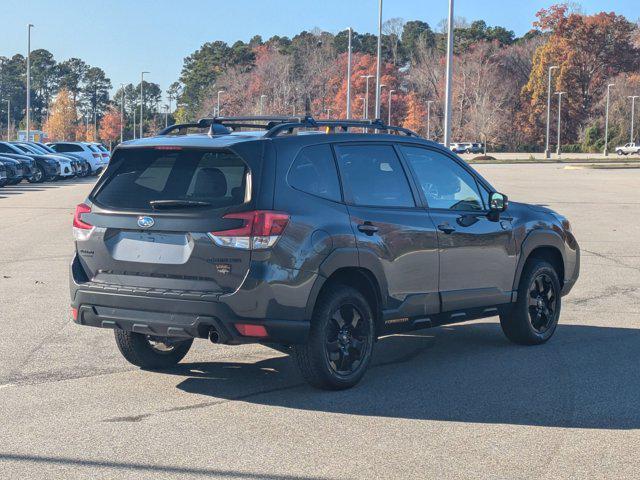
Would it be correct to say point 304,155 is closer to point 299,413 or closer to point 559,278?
point 299,413

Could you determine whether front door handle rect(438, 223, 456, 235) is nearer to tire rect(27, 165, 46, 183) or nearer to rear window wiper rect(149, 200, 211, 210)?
rear window wiper rect(149, 200, 211, 210)

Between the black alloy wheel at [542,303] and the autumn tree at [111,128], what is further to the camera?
the autumn tree at [111,128]

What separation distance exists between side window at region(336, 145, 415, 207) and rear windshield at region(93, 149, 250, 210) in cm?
93

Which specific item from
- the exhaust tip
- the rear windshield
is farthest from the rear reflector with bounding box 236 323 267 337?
the rear windshield

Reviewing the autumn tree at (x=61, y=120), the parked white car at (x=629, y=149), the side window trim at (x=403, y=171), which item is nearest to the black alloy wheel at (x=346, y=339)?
the side window trim at (x=403, y=171)

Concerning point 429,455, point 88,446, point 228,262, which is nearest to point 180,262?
point 228,262

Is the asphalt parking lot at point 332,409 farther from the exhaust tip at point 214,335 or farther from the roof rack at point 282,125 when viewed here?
the roof rack at point 282,125

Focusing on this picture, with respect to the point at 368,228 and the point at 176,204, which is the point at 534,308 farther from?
the point at 176,204

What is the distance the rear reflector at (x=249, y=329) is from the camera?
6652 mm

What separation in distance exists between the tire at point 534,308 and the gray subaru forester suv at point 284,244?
0.51m

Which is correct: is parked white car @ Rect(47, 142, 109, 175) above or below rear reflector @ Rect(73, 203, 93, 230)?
above

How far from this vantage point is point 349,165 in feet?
24.7

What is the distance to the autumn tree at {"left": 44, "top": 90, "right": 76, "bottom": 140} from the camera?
145875 millimetres

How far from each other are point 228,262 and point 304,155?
995mm
